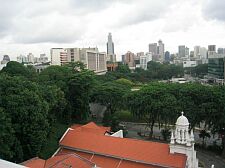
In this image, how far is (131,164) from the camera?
2431 centimetres

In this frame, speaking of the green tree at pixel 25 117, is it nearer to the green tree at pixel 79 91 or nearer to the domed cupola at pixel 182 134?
the domed cupola at pixel 182 134

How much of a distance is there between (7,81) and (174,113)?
20310mm

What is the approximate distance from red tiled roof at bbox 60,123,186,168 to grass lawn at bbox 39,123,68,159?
96 cm

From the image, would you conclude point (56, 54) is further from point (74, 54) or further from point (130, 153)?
point (130, 153)

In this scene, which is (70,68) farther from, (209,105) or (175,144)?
(175,144)

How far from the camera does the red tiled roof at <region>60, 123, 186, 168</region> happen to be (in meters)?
23.4

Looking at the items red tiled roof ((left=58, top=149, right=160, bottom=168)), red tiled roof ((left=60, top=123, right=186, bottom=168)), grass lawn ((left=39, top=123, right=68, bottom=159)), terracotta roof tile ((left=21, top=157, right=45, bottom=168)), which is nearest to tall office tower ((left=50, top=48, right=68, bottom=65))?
grass lawn ((left=39, top=123, right=68, bottom=159))

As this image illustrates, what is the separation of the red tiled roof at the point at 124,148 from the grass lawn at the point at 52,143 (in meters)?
0.96

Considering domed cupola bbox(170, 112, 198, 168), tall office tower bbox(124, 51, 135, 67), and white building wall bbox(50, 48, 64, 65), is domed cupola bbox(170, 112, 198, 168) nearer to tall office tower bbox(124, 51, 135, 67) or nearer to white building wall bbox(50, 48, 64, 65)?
white building wall bbox(50, 48, 64, 65)

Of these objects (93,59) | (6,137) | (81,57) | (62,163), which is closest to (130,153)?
(62,163)

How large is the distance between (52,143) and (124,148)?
26.6 ft

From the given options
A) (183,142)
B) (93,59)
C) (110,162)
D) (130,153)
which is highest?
(93,59)

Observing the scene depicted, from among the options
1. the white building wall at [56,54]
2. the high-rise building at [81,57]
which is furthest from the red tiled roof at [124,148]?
the white building wall at [56,54]

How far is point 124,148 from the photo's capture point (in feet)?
83.3
